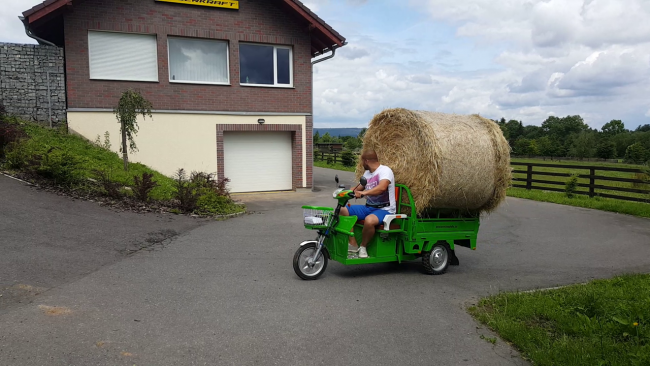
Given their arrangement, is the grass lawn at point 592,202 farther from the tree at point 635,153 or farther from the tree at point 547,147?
the tree at point 547,147

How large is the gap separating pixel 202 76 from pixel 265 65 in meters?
2.15

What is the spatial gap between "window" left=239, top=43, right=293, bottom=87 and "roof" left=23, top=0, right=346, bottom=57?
1.24 m

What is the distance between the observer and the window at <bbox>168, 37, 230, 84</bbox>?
50.9 feet

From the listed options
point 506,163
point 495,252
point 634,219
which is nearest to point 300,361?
point 506,163

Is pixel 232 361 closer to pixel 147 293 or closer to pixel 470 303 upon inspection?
pixel 147 293

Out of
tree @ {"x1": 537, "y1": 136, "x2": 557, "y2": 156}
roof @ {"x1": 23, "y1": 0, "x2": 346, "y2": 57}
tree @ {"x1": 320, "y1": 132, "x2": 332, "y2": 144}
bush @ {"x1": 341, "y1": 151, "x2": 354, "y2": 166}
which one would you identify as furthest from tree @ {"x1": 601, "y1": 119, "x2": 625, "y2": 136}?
roof @ {"x1": 23, "y1": 0, "x2": 346, "y2": 57}

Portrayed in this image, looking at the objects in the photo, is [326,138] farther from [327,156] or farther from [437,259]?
[437,259]

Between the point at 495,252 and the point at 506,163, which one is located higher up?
the point at 506,163

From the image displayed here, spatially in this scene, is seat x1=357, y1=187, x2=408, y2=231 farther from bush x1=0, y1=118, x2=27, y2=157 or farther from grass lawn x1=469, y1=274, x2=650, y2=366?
bush x1=0, y1=118, x2=27, y2=157

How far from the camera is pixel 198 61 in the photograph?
15789mm

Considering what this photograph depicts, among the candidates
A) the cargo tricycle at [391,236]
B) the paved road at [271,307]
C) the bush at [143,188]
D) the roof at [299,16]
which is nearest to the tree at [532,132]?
the roof at [299,16]

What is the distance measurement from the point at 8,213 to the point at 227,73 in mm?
9200

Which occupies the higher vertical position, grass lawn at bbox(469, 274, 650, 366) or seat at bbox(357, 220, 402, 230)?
seat at bbox(357, 220, 402, 230)

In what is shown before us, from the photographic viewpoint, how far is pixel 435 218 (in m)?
7.05
